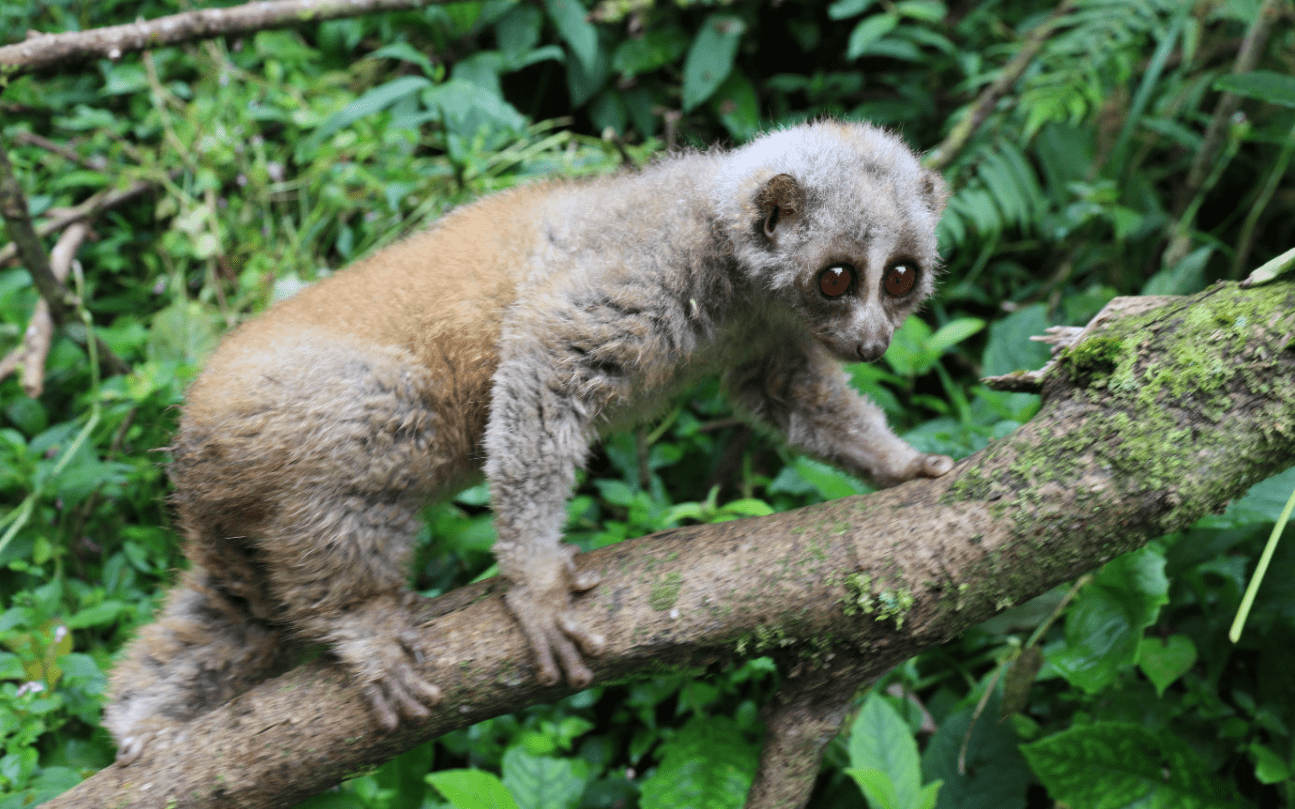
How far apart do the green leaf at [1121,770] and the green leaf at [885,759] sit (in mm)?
432

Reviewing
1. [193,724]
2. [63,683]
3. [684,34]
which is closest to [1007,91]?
[684,34]

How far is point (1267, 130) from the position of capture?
5297mm

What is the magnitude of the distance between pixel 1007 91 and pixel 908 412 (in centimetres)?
224

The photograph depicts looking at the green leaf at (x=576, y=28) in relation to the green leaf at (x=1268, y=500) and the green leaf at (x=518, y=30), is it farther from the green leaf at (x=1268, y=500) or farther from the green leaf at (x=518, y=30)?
the green leaf at (x=1268, y=500)

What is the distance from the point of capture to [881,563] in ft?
8.46

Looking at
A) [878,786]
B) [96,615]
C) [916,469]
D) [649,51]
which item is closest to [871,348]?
[916,469]

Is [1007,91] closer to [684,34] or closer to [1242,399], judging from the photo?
[684,34]

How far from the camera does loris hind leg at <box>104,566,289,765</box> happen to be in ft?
10.1

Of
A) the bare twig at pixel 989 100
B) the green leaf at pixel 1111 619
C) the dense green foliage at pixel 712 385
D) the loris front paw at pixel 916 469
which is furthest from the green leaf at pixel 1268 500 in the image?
the bare twig at pixel 989 100

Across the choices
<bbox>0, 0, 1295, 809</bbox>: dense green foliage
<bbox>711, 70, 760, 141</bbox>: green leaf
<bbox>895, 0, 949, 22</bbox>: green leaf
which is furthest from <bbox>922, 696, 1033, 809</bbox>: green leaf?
<bbox>895, 0, 949, 22</bbox>: green leaf

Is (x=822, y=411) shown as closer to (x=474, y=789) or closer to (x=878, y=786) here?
(x=878, y=786)

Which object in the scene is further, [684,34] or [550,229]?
[684,34]

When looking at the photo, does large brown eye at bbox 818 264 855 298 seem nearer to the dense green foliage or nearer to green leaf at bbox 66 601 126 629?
the dense green foliage

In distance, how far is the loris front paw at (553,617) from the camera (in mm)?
2625
